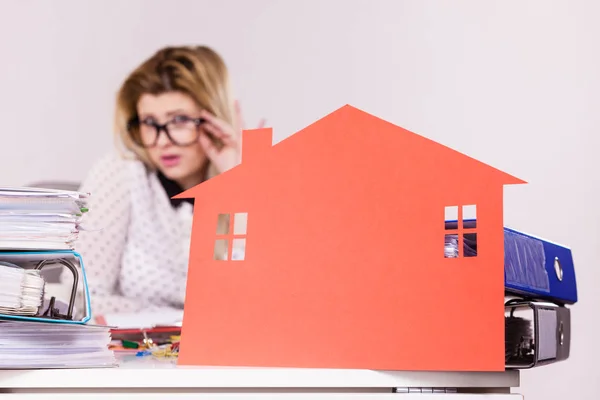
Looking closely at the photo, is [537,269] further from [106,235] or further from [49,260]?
[106,235]

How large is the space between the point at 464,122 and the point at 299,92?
59 cm

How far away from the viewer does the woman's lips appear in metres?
2.50

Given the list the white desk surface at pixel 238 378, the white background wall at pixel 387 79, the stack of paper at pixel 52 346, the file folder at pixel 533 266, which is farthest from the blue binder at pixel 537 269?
the white background wall at pixel 387 79

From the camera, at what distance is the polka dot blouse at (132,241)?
2.36 meters

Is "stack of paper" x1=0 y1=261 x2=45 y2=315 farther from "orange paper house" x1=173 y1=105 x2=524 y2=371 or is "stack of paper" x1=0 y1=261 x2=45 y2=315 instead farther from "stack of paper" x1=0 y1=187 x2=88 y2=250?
"orange paper house" x1=173 y1=105 x2=524 y2=371

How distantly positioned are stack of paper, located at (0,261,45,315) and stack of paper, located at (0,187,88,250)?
3cm

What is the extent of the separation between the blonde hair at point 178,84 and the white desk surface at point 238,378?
1.89 metres

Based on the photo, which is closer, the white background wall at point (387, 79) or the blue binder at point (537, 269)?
the blue binder at point (537, 269)

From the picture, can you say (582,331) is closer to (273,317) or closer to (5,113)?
(273,317)

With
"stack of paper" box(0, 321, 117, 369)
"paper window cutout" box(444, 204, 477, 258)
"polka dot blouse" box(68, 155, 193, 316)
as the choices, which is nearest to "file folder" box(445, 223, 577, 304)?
"paper window cutout" box(444, 204, 477, 258)

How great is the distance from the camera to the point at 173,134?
251 centimetres

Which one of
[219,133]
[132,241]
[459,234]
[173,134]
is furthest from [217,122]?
[459,234]

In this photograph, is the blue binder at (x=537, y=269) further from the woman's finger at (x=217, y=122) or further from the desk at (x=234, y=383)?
the woman's finger at (x=217, y=122)

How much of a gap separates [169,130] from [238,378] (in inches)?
79.2
